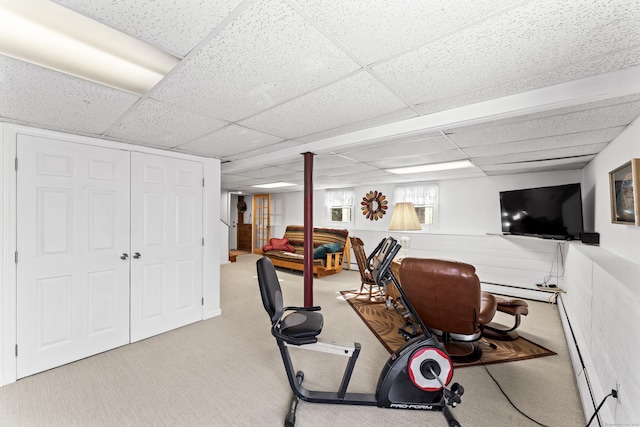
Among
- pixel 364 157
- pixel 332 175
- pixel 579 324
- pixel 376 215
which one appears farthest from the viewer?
pixel 376 215

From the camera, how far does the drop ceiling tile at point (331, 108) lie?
5.68 ft

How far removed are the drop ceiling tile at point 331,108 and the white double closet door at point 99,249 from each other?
64.2 inches

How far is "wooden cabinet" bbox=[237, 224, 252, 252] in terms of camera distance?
978 centimetres

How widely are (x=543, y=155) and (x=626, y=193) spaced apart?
4.96 feet

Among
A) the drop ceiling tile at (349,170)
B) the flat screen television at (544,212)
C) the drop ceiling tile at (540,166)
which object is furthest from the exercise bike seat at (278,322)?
the drop ceiling tile at (540,166)

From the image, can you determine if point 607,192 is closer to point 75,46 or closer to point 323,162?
point 323,162

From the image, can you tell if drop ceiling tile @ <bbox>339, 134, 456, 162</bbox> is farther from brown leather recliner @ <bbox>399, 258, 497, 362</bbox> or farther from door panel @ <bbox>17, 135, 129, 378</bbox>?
door panel @ <bbox>17, 135, 129, 378</bbox>

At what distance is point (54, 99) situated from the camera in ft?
5.99

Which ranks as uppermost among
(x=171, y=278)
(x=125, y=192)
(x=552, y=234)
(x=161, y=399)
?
(x=125, y=192)

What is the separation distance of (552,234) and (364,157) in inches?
114

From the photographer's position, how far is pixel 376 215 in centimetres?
677

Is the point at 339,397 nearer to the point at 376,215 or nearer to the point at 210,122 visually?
the point at 210,122

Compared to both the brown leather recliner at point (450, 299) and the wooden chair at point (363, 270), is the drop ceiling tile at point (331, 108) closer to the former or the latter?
the brown leather recliner at point (450, 299)

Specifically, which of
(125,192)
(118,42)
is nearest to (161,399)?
(125,192)
